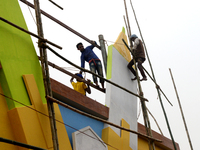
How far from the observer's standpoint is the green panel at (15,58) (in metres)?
3.85

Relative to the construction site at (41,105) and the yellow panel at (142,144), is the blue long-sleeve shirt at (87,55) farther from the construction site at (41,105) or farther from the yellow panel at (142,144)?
the yellow panel at (142,144)

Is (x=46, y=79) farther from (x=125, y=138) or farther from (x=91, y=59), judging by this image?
(x=91, y=59)

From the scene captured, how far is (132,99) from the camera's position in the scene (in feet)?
21.6

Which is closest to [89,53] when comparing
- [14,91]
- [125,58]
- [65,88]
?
[125,58]

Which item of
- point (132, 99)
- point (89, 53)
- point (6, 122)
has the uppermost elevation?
point (89, 53)

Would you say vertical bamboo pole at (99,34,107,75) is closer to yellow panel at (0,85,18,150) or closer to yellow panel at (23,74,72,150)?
yellow panel at (23,74,72,150)

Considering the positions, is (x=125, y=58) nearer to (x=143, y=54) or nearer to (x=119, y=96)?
(x=143, y=54)

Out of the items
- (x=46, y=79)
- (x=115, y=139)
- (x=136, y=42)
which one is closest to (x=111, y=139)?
(x=115, y=139)

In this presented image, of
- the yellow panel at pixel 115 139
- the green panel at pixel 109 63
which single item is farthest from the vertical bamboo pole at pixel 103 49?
the yellow panel at pixel 115 139

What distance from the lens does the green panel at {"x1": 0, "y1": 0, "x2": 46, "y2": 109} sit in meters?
3.85

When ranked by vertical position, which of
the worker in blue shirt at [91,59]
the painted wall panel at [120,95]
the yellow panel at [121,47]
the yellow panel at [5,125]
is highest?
the yellow panel at [121,47]

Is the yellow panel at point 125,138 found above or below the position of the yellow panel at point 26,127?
above

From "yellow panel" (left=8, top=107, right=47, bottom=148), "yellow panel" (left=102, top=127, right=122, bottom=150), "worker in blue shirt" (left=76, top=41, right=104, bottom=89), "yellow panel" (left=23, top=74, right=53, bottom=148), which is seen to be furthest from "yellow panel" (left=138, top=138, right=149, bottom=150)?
"yellow panel" (left=8, top=107, right=47, bottom=148)

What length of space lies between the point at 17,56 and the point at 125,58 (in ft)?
11.4
